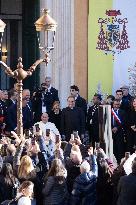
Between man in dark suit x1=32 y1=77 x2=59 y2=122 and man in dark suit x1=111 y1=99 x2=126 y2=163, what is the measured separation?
1.88 m

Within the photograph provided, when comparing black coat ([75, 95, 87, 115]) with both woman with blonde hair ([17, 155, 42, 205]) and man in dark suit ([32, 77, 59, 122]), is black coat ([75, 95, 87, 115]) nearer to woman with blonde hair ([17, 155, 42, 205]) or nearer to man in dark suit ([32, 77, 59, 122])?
man in dark suit ([32, 77, 59, 122])

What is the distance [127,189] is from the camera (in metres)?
11.6

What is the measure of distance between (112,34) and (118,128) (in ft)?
12.5

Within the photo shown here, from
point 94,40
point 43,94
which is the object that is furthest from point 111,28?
point 43,94

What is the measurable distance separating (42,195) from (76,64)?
9.27 metres

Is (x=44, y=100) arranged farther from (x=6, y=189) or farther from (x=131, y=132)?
(x=6, y=189)

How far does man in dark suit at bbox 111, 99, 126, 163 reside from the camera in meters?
17.9

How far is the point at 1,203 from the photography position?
Result: 11.5 metres

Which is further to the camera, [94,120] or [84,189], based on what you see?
[94,120]

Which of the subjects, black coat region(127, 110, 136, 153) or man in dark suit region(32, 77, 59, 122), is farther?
man in dark suit region(32, 77, 59, 122)

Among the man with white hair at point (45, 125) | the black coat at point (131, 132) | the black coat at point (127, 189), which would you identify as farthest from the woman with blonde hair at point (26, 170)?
the black coat at point (131, 132)

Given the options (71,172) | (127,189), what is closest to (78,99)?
(71,172)

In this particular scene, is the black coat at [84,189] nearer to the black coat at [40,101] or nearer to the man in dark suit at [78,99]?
the man in dark suit at [78,99]

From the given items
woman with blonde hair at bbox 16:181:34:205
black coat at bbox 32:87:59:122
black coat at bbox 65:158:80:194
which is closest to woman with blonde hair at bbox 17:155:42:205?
black coat at bbox 65:158:80:194
